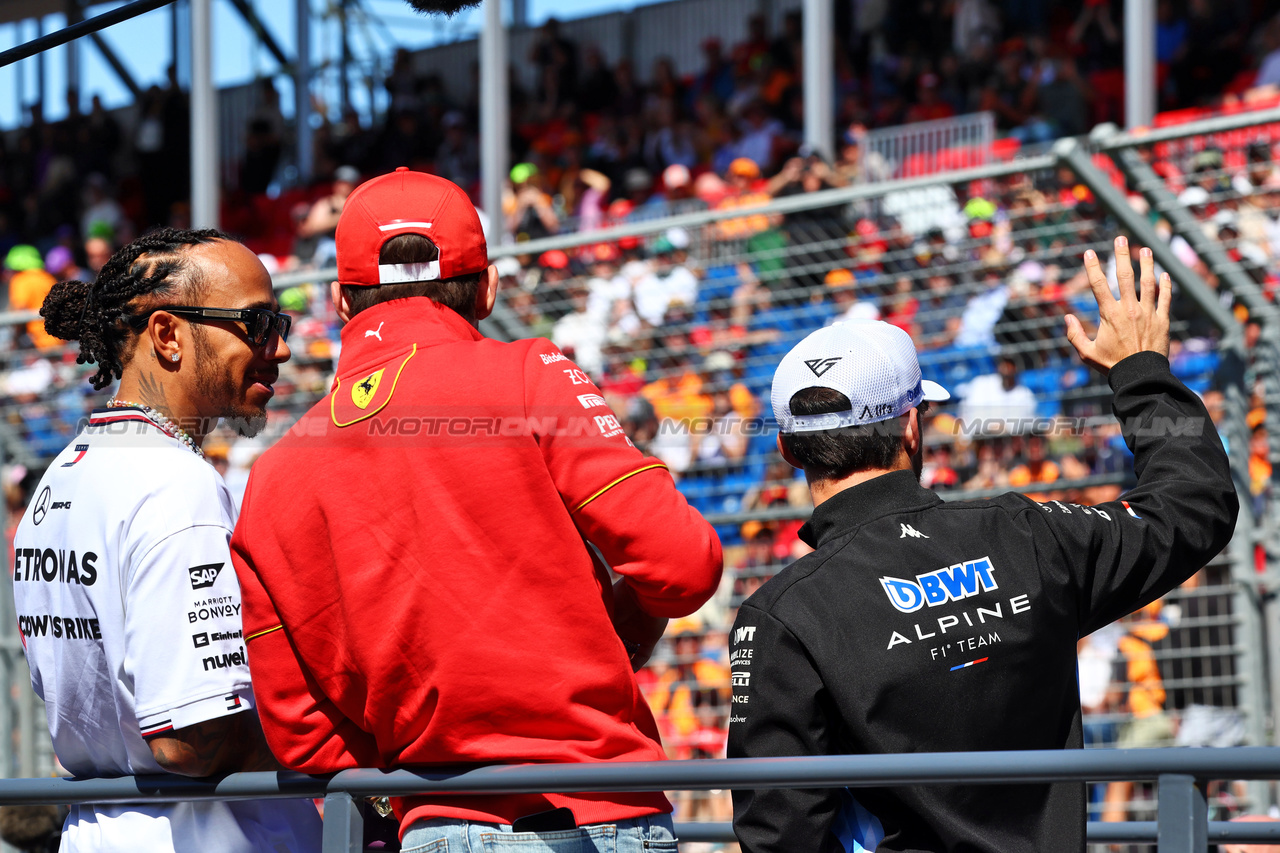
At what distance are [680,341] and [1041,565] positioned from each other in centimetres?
418

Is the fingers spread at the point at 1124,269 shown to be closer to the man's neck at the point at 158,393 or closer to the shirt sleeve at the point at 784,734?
the shirt sleeve at the point at 784,734

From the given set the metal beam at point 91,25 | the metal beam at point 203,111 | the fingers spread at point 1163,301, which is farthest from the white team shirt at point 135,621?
the metal beam at point 203,111

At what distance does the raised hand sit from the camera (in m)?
2.27

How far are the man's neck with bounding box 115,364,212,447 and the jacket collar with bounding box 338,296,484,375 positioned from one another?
0.39 m

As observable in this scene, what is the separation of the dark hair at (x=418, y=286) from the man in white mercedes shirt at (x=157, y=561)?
36cm

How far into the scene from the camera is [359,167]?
16.1 meters

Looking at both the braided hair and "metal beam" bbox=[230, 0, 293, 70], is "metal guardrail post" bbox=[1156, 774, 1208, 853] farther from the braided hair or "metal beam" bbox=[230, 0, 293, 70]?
"metal beam" bbox=[230, 0, 293, 70]

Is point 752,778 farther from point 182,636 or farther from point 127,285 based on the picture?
point 127,285

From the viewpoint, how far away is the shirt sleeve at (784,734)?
2.04 m

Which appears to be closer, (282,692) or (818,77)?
(282,692)

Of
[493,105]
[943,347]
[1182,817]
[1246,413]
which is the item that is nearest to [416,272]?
[1182,817]

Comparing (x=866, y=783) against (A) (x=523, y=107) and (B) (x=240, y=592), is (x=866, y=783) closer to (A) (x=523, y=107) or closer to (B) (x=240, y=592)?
(B) (x=240, y=592)

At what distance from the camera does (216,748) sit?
2.14 metres

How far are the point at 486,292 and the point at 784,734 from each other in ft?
2.67
